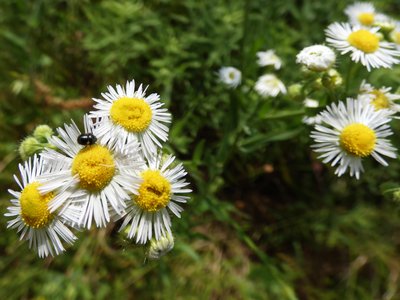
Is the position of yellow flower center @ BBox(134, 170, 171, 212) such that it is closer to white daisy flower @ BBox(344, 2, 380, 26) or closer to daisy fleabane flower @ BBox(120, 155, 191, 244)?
daisy fleabane flower @ BBox(120, 155, 191, 244)

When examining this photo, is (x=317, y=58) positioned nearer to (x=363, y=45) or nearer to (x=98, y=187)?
(x=363, y=45)

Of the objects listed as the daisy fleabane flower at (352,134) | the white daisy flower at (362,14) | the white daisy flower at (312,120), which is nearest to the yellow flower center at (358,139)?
the daisy fleabane flower at (352,134)

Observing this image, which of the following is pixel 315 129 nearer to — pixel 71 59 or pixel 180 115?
pixel 180 115

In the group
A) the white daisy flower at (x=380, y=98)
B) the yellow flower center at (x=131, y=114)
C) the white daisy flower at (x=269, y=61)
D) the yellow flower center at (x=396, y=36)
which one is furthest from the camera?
the white daisy flower at (x=269, y=61)

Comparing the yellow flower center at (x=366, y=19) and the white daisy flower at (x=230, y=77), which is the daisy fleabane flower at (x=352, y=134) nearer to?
the white daisy flower at (x=230, y=77)

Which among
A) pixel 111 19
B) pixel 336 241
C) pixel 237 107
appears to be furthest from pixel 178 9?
pixel 336 241

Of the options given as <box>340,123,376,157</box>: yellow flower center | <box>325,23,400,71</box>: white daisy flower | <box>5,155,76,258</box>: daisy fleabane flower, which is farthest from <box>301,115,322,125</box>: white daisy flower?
<box>5,155,76,258</box>: daisy fleabane flower

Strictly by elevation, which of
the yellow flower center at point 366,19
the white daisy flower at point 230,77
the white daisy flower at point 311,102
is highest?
the yellow flower center at point 366,19
